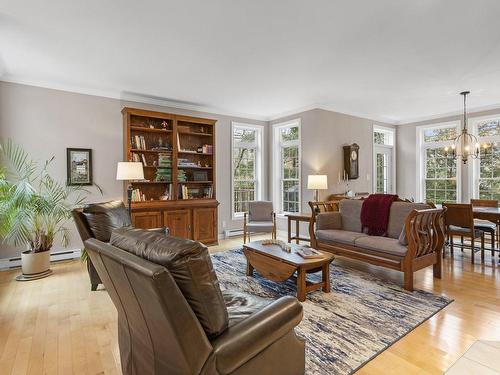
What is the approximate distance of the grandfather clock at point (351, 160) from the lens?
5771mm

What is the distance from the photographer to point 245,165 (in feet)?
20.6

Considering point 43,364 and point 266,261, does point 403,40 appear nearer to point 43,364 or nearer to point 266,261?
point 266,261

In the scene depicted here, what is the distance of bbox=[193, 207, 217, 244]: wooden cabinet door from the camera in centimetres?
491

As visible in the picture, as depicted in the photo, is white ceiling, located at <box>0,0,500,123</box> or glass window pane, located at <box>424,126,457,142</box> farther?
glass window pane, located at <box>424,126,457,142</box>

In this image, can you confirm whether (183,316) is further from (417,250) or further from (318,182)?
(318,182)

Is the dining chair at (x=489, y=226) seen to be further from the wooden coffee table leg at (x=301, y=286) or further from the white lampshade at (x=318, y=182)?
the wooden coffee table leg at (x=301, y=286)

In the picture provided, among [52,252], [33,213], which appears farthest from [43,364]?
[52,252]

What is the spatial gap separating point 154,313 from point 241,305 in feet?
2.28

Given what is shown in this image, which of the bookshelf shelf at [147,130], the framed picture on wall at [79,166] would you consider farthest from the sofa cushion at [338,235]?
the framed picture on wall at [79,166]

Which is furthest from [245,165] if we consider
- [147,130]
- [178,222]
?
[147,130]

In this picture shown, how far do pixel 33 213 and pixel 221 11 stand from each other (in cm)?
324

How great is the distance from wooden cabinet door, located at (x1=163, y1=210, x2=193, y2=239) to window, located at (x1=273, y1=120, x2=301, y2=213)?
228 cm

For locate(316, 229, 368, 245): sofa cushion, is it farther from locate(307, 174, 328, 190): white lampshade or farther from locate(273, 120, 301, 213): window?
locate(273, 120, 301, 213): window

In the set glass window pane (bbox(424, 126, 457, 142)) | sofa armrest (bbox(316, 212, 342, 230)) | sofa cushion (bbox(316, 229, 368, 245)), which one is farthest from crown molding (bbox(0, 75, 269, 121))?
glass window pane (bbox(424, 126, 457, 142))
